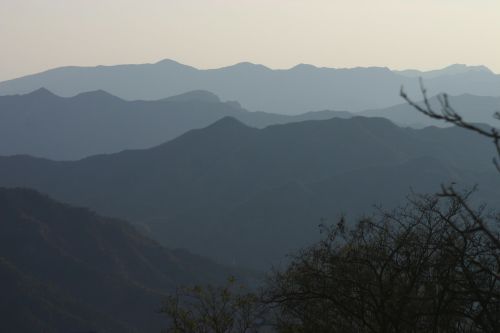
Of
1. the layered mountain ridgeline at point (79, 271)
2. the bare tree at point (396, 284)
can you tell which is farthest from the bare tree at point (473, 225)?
the layered mountain ridgeline at point (79, 271)

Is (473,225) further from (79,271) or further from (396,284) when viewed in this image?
(79,271)

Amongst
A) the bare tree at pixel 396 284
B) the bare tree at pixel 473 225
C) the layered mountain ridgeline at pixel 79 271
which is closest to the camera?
the bare tree at pixel 473 225

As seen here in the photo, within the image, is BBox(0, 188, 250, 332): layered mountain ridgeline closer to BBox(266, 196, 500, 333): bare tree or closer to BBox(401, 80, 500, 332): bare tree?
BBox(266, 196, 500, 333): bare tree

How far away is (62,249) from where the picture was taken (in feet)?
512

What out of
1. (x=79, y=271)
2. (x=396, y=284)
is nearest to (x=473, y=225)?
(x=396, y=284)

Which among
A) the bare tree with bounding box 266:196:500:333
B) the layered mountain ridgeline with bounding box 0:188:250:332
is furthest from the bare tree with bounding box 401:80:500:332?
the layered mountain ridgeline with bounding box 0:188:250:332

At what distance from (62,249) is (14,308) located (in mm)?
34297

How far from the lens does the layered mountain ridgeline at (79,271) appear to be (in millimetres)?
124625

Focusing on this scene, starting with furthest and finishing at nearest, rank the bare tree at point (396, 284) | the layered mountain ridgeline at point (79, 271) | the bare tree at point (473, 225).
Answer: the layered mountain ridgeline at point (79, 271), the bare tree at point (396, 284), the bare tree at point (473, 225)

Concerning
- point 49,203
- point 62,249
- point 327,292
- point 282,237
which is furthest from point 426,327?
point 282,237

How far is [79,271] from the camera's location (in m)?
149

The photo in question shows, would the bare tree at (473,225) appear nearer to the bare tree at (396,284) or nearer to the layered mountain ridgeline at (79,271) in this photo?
the bare tree at (396,284)

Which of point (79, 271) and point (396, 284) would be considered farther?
point (79, 271)

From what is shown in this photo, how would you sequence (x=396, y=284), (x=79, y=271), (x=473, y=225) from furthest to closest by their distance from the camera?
(x=79, y=271) < (x=396, y=284) < (x=473, y=225)
